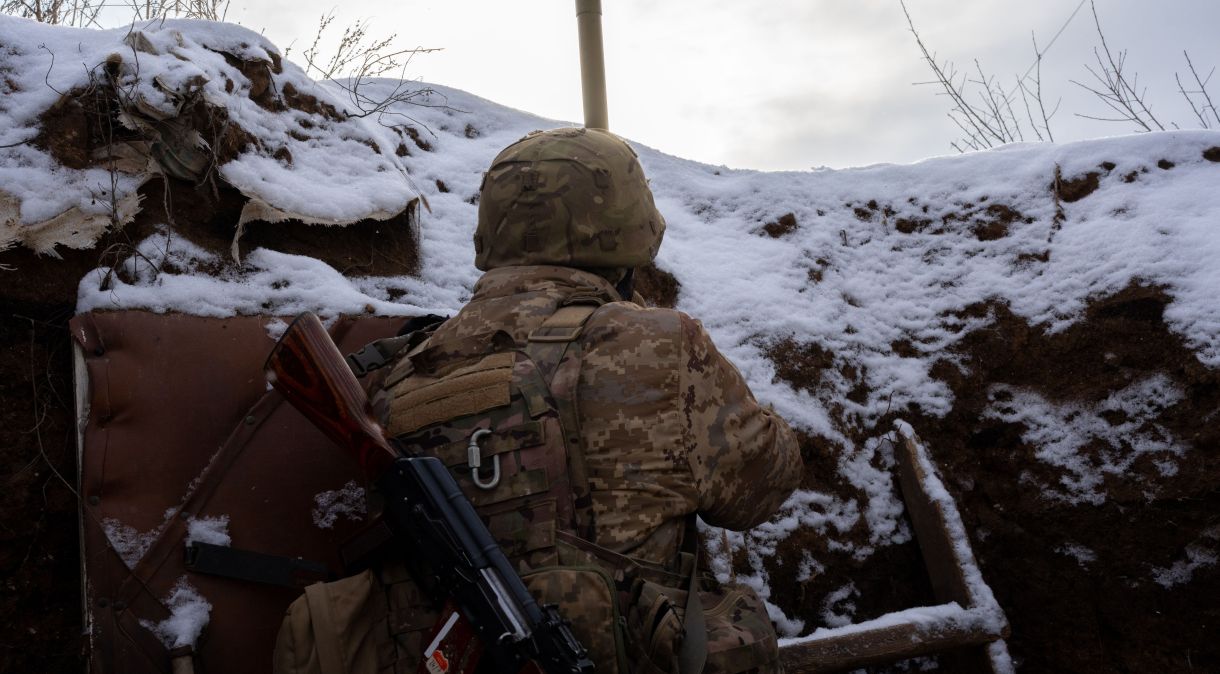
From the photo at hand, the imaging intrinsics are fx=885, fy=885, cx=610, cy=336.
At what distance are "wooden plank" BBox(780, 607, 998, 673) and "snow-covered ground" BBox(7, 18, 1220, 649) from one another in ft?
1.04

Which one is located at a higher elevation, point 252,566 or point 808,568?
point 252,566

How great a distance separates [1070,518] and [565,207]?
2.57 metres

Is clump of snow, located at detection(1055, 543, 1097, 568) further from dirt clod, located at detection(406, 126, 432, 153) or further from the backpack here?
dirt clod, located at detection(406, 126, 432, 153)

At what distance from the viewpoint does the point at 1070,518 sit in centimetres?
363

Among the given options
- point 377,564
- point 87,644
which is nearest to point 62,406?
point 87,644

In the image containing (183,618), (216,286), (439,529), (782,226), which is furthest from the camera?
(782,226)

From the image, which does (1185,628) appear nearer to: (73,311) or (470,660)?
(470,660)

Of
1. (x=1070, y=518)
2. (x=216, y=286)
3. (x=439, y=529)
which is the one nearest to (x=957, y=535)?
(x=1070, y=518)

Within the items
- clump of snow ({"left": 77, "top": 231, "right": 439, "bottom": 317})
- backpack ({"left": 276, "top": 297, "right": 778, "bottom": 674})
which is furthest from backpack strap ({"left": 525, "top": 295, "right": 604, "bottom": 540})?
clump of snow ({"left": 77, "top": 231, "right": 439, "bottom": 317})

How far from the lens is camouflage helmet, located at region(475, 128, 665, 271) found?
249cm

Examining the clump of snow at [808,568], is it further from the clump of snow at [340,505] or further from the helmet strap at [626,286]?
the clump of snow at [340,505]

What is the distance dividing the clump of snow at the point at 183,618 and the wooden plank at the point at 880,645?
1.83m

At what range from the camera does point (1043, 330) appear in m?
3.94

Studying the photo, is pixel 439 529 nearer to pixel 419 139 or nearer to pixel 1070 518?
pixel 1070 518
